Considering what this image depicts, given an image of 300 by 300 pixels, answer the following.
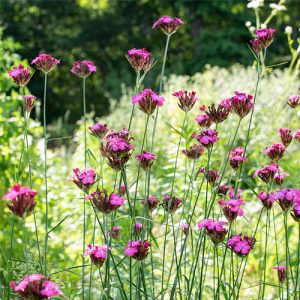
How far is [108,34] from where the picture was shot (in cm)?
1969

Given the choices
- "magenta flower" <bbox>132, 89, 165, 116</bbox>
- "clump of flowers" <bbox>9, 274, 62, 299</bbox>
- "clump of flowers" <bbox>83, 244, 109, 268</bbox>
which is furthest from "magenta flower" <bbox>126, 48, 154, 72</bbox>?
"clump of flowers" <bbox>9, 274, 62, 299</bbox>

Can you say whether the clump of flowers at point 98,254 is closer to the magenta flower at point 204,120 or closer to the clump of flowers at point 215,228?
the clump of flowers at point 215,228

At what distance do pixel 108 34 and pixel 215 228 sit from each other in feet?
61.4

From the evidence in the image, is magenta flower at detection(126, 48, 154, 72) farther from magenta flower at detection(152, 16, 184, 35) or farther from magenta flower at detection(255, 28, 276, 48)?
magenta flower at detection(255, 28, 276, 48)

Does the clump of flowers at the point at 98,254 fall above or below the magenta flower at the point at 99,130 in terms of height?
below

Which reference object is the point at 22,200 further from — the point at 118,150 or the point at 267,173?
the point at 267,173

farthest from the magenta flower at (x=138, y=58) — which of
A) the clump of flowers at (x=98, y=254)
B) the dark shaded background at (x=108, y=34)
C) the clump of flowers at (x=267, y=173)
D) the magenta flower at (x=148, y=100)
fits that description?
the dark shaded background at (x=108, y=34)

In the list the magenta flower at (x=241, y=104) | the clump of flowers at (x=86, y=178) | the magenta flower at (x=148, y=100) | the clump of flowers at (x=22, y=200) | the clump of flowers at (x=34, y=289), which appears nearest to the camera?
the clump of flowers at (x=34, y=289)

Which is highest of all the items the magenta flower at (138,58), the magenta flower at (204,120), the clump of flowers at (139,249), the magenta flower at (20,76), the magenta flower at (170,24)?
the magenta flower at (170,24)

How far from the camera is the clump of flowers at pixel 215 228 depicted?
1538 millimetres

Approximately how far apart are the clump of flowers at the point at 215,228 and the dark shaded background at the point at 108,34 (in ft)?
48.8

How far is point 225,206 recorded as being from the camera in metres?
1.66

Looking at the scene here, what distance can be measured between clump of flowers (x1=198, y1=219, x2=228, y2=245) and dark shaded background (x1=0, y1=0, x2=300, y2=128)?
1486 centimetres

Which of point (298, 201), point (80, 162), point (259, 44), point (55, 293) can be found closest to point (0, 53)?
point (80, 162)
